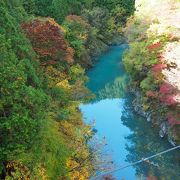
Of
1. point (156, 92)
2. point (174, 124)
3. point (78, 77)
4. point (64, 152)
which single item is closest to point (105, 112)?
point (78, 77)

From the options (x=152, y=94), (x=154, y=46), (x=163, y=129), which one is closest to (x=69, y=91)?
(x=152, y=94)

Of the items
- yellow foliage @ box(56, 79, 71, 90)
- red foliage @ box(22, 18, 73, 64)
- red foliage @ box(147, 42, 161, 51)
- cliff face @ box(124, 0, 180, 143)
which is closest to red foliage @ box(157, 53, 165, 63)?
cliff face @ box(124, 0, 180, 143)

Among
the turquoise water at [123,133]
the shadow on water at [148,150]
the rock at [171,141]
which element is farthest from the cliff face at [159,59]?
the turquoise water at [123,133]

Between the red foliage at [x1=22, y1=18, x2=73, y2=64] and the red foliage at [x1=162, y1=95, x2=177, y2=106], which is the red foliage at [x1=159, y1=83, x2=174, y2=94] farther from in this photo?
the red foliage at [x1=22, y1=18, x2=73, y2=64]

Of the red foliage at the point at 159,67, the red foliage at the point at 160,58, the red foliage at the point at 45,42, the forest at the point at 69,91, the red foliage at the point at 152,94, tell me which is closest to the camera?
Result: the forest at the point at 69,91

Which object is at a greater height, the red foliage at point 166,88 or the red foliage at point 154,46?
the red foliage at point 166,88

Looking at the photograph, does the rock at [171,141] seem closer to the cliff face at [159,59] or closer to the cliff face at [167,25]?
the cliff face at [159,59]

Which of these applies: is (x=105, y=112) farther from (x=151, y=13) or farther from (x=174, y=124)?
(x=151, y=13)
